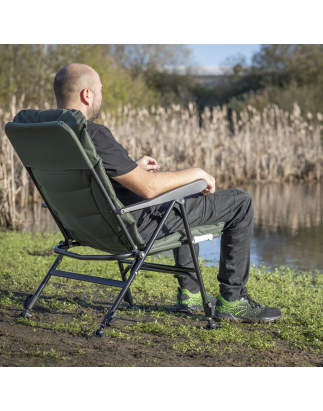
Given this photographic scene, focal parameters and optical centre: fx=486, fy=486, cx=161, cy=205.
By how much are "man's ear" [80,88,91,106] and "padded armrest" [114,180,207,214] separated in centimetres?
71

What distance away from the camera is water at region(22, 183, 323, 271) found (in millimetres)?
5145

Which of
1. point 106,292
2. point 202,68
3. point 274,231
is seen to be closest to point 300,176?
point 274,231

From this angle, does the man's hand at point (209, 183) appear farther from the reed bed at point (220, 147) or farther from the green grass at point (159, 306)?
the reed bed at point (220, 147)

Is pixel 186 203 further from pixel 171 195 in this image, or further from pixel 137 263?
pixel 137 263

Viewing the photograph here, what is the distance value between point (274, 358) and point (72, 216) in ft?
4.53

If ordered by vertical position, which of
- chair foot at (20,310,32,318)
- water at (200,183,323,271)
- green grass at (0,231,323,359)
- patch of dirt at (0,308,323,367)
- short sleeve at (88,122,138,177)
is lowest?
water at (200,183,323,271)

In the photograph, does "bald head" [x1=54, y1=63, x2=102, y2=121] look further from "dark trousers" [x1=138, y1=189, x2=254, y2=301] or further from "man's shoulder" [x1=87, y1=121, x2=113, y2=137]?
"dark trousers" [x1=138, y1=189, x2=254, y2=301]

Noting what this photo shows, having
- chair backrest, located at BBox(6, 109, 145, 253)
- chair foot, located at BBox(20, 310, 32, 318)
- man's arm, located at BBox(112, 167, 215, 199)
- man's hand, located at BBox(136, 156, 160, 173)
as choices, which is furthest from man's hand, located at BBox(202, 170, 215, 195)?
chair foot, located at BBox(20, 310, 32, 318)

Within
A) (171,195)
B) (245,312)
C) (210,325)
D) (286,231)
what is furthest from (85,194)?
(286,231)

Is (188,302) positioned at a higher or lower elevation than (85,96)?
lower

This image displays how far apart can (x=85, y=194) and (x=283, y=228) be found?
475 cm

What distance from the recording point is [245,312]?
3150 millimetres

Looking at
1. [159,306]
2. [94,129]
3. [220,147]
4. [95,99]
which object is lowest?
[220,147]

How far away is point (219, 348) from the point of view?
2645 millimetres
